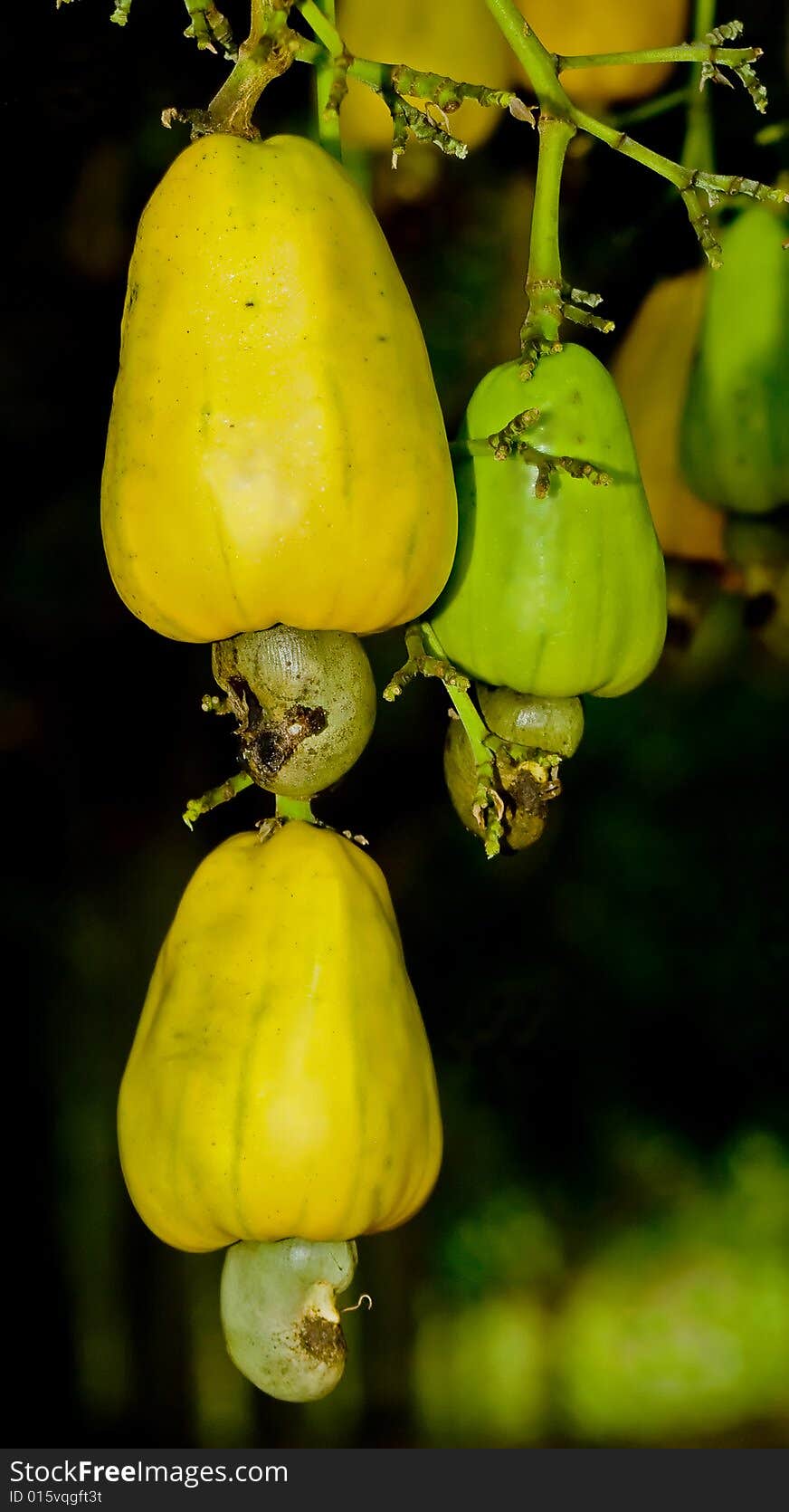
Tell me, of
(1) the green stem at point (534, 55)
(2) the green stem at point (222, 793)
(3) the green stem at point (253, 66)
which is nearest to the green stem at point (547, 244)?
(1) the green stem at point (534, 55)

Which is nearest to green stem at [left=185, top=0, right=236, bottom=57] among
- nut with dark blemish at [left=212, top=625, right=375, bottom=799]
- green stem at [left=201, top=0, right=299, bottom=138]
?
green stem at [left=201, top=0, right=299, bottom=138]

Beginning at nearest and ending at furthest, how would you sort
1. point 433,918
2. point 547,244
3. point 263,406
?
point 263,406 < point 547,244 < point 433,918

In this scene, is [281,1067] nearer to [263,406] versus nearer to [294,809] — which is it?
[294,809]

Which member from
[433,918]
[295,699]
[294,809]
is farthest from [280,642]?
[433,918]

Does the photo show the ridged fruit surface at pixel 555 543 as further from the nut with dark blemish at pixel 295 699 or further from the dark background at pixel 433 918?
the dark background at pixel 433 918

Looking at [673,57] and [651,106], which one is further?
[651,106]
